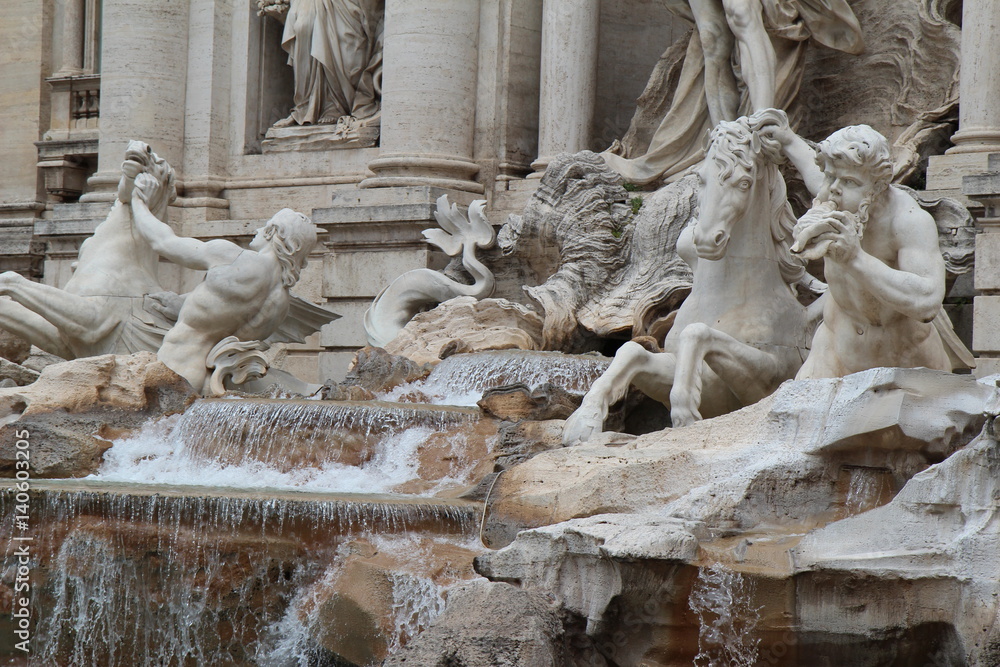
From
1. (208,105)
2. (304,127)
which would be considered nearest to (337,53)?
(304,127)

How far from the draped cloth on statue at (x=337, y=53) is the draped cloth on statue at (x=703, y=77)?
3.09 meters

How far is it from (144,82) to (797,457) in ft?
32.4

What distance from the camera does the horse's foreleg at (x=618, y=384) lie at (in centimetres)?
659

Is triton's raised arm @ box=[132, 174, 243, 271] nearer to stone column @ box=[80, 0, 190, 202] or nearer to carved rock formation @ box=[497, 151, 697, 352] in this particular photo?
carved rock formation @ box=[497, 151, 697, 352]

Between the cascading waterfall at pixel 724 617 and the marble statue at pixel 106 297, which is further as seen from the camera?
the marble statue at pixel 106 297

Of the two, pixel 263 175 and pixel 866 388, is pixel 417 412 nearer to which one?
pixel 866 388

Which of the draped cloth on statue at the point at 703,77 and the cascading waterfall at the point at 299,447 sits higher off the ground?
the draped cloth on statue at the point at 703,77

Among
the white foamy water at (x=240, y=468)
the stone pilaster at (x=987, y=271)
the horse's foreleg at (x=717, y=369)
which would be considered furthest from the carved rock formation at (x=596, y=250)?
the white foamy water at (x=240, y=468)

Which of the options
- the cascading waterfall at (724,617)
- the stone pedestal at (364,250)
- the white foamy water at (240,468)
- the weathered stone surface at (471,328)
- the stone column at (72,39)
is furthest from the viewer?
the stone column at (72,39)

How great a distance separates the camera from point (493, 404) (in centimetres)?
746

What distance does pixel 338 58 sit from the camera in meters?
13.2

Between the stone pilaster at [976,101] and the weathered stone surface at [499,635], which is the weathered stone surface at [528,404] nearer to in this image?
the weathered stone surface at [499,635]

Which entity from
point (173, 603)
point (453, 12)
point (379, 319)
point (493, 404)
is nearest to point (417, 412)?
point (493, 404)

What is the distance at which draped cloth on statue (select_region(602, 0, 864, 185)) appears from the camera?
10.5 metres
